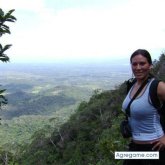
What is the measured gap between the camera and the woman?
13.6 ft

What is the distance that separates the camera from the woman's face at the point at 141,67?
14.5ft

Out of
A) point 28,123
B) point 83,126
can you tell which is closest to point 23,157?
point 83,126

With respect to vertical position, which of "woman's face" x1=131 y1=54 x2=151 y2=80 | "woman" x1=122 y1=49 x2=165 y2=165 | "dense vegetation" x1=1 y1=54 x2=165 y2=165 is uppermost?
"woman's face" x1=131 y1=54 x2=151 y2=80

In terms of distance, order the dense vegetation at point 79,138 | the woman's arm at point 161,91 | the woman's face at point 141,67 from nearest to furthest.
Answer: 1. the woman's arm at point 161,91
2. the woman's face at point 141,67
3. the dense vegetation at point 79,138

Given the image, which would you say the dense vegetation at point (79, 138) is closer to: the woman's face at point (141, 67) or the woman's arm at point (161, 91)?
the woman's face at point (141, 67)

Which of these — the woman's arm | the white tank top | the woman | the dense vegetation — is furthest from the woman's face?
the dense vegetation

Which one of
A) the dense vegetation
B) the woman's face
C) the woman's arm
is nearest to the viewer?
the woman's arm

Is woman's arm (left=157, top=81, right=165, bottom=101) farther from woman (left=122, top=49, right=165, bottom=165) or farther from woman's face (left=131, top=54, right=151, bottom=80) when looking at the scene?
Result: woman's face (left=131, top=54, right=151, bottom=80)

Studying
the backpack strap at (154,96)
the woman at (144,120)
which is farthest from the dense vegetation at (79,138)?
the backpack strap at (154,96)

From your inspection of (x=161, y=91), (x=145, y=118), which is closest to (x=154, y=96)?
(x=161, y=91)

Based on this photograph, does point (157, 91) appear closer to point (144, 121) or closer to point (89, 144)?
point (144, 121)

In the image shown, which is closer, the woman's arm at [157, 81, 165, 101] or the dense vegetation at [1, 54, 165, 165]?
the woman's arm at [157, 81, 165, 101]

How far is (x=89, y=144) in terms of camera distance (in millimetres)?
35625

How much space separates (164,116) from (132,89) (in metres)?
0.57
